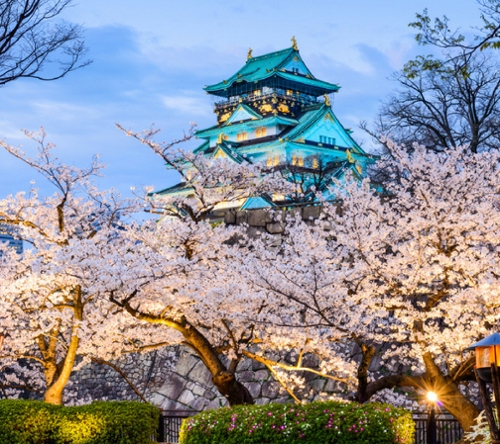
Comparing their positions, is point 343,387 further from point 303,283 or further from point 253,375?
point 303,283

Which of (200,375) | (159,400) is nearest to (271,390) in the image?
(200,375)

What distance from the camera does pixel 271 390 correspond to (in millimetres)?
19203

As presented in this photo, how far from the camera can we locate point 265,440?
10.9 metres

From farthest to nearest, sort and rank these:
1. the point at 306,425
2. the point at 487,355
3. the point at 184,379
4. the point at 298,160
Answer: the point at 298,160
the point at 184,379
the point at 306,425
the point at 487,355

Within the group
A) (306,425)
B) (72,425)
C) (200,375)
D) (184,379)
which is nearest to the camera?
(306,425)

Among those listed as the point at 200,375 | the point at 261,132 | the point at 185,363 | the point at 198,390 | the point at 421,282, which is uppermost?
the point at 261,132

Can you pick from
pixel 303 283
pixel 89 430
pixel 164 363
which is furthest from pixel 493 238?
pixel 164 363

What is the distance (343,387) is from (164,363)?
26.9 ft

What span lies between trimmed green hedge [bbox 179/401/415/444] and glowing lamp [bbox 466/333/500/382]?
93.0 inches

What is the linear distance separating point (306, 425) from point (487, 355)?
316cm

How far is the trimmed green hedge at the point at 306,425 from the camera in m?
10.6

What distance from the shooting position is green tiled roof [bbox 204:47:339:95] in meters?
49.1

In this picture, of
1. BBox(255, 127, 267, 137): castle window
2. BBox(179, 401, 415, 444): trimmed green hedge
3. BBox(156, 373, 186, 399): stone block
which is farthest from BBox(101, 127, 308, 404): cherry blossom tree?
BBox(255, 127, 267, 137): castle window

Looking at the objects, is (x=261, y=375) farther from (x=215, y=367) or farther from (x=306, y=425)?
(x=306, y=425)
